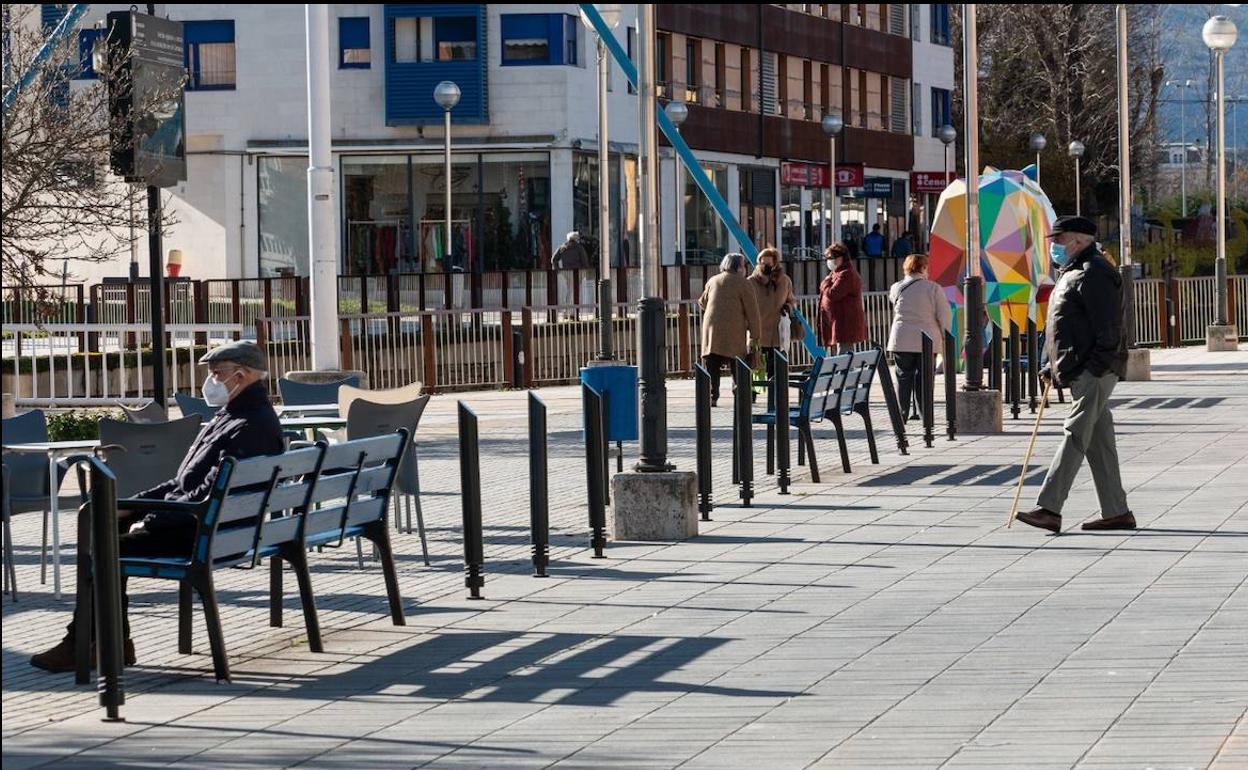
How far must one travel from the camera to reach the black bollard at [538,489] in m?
11.8

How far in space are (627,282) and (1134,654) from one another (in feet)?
84.3

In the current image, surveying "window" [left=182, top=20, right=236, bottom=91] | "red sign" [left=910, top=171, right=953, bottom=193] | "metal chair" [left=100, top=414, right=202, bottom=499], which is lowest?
"metal chair" [left=100, top=414, right=202, bottom=499]

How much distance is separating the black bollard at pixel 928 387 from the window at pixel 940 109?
6225cm

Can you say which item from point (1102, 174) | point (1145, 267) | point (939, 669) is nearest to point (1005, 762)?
point (939, 669)

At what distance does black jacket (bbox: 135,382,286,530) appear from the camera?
9.67 m

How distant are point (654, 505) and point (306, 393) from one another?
3489 millimetres

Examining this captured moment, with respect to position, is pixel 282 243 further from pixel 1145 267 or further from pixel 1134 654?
pixel 1134 654

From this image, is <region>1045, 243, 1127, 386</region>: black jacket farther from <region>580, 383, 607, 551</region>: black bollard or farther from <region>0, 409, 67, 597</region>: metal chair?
<region>0, 409, 67, 597</region>: metal chair

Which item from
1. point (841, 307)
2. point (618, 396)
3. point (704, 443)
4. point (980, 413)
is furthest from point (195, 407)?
point (841, 307)

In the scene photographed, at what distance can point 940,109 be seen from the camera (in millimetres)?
82750

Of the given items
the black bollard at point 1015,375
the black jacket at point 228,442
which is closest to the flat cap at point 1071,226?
the black jacket at point 228,442

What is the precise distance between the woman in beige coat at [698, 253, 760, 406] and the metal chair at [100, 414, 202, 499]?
1173 cm

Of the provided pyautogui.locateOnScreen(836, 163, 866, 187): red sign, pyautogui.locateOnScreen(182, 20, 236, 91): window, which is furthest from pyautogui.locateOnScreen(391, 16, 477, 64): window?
pyautogui.locateOnScreen(836, 163, 866, 187): red sign

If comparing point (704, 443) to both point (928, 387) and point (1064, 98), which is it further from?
point (1064, 98)
